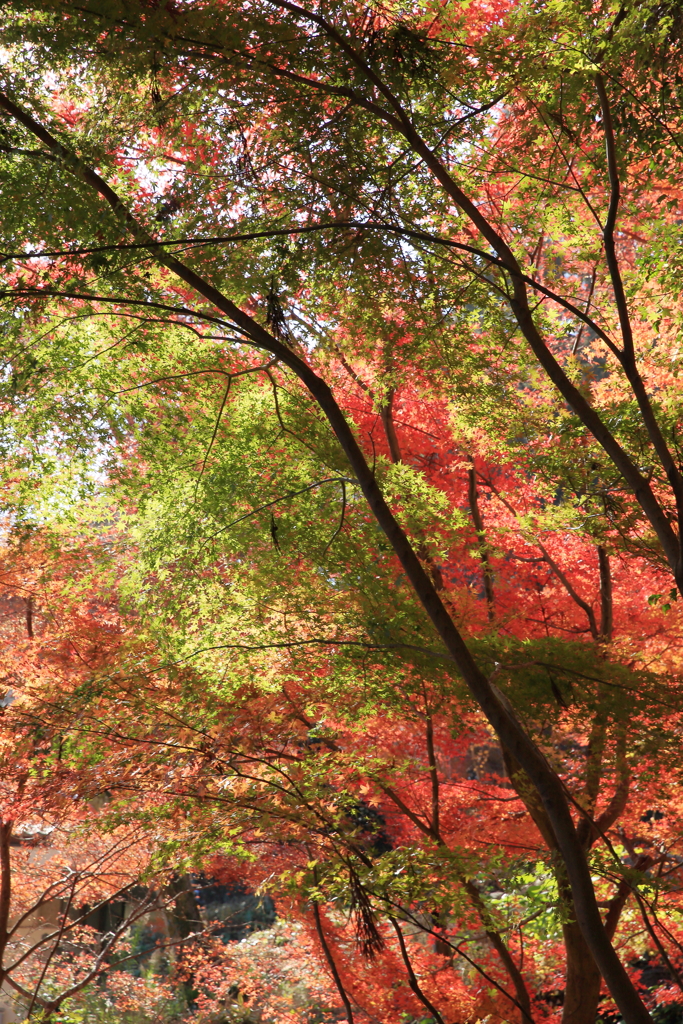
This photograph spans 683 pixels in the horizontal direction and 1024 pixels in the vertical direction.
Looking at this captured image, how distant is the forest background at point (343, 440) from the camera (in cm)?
403

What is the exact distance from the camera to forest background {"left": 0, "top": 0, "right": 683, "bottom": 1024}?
13.2 feet

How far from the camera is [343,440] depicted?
13.6ft

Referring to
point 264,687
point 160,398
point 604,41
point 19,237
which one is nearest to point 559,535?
point 264,687

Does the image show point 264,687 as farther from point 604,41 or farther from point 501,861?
point 604,41

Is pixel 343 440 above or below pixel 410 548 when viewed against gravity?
above

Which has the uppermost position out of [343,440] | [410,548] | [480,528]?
[480,528]

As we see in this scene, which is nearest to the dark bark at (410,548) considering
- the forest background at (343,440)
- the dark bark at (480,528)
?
the forest background at (343,440)

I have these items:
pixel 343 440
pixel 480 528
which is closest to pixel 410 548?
pixel 343 440

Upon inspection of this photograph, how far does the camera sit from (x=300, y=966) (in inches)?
411

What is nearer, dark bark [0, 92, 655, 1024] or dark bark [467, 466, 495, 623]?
dark bark [0, 92, 655, 1024]

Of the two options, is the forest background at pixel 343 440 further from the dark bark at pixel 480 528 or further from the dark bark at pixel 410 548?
the dark bark at pixel 480 528

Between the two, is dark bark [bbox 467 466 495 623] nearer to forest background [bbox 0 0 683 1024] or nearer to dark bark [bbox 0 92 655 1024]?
forest background [bbox 0 0 683 1024]

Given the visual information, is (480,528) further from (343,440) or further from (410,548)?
(343,440)

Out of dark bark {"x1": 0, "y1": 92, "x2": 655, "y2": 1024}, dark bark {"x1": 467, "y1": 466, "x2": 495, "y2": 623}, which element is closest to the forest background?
dark bark {"x1": 0, "y1": 92, "x2": 655, "y2": 1024}
